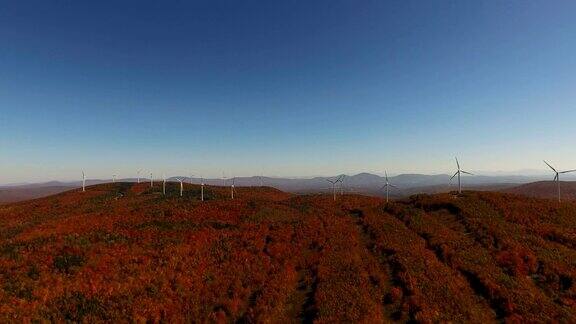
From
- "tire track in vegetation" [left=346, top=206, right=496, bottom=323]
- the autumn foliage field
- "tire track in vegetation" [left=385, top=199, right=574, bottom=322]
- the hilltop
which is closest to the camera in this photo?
"tire track in vegetation" [left=346, top=206, right=496, bottom=323]

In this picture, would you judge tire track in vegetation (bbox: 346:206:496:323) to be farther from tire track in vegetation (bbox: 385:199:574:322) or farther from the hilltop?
the hilltop

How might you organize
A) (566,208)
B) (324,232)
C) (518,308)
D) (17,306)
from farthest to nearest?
(566,208) → (324,232) → (518,308) → (17,306)

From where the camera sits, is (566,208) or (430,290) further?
(566,208)

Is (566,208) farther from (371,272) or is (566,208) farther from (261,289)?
(261,289)

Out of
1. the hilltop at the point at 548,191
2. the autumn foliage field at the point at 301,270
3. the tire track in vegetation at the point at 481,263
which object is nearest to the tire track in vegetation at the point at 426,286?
the autumn foliage field at the point at 301,270

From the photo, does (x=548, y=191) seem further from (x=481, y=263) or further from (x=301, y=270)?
(x=301, y=270)

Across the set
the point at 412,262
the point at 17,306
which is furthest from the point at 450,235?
the point at 17,306

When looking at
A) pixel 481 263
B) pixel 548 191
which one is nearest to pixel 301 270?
pixel 481 263

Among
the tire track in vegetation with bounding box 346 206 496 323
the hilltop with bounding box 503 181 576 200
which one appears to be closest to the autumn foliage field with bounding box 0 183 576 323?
the tire track in vegetation with bounding box 346 206 496 323
